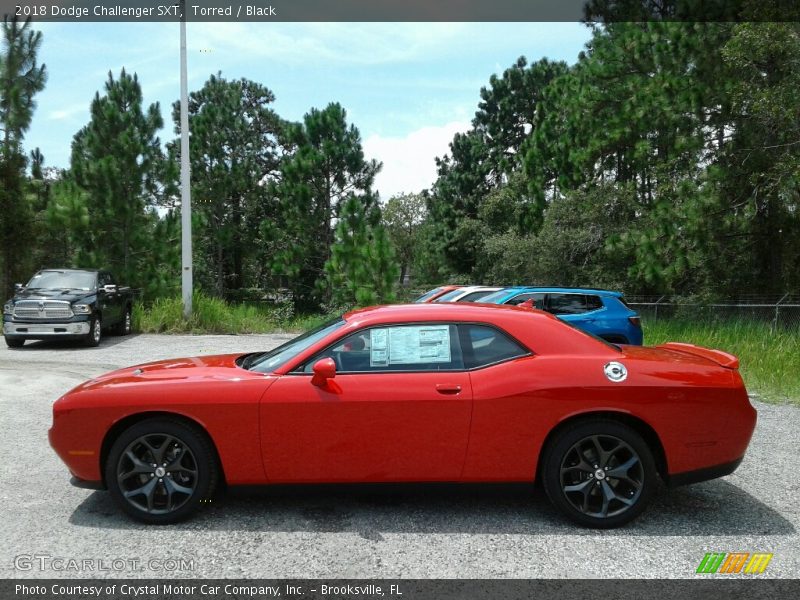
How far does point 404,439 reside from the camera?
4.09 meters

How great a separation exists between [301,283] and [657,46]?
2026cm

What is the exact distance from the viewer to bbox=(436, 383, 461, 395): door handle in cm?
410

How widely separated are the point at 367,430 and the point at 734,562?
225 cm

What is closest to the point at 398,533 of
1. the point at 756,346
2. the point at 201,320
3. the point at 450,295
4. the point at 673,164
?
the point at 450,295

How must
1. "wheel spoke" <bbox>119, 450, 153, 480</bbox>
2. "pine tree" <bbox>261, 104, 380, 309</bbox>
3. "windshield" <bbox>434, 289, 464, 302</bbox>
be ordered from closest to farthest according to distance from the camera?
"wheel spoke" <bbox>119, 450, 153, 480</bbox> → "windshield" <bbox>434, 289, 464, 302</bbox> → "pine tree" <bbox>261, 104, 380, 309</bbox>

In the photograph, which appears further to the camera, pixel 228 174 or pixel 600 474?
pixel 228 174

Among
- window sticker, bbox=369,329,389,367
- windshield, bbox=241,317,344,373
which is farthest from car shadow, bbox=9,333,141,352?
window sticker, bbox=369,329,389,367

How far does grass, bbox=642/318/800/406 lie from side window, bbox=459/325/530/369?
5.91 m

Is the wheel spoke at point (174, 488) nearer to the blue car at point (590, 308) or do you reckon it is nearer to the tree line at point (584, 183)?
the blue car at point (590, 308)

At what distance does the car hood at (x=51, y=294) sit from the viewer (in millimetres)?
13570

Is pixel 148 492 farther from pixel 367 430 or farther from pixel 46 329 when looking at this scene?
pixel 46 329

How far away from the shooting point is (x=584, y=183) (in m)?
27.8

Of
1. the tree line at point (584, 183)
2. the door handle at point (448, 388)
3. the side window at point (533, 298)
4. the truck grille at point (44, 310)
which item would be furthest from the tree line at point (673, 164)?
the truck grille at point (44, 310)

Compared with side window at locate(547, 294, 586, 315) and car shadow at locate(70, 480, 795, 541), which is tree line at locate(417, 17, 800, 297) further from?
car shadow at locate(70, 480, 795, 541)
